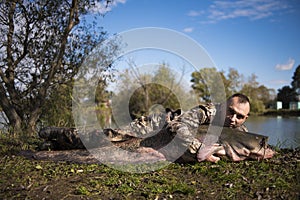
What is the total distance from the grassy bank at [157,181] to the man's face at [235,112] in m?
0.69

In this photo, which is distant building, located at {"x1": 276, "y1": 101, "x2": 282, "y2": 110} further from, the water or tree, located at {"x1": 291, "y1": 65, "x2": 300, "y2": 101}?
the water

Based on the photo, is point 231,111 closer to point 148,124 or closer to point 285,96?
point 148,124

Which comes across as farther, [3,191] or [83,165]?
[83,165]

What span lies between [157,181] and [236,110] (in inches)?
69.1

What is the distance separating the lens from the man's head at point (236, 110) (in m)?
4.15

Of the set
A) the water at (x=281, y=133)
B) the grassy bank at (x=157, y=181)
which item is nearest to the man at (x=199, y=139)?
the grassy bank at (x=157, y=181)

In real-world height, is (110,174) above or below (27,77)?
below

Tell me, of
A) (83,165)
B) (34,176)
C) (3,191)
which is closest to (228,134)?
(83,165)

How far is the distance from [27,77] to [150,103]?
764 cm

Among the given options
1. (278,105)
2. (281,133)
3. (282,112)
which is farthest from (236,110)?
(278,105)

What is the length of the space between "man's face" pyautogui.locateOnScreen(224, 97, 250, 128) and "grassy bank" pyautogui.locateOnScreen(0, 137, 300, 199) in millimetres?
691

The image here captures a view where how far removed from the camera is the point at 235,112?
164 inches

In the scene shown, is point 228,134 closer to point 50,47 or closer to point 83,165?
point 83,165

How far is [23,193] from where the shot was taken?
9.11ft
